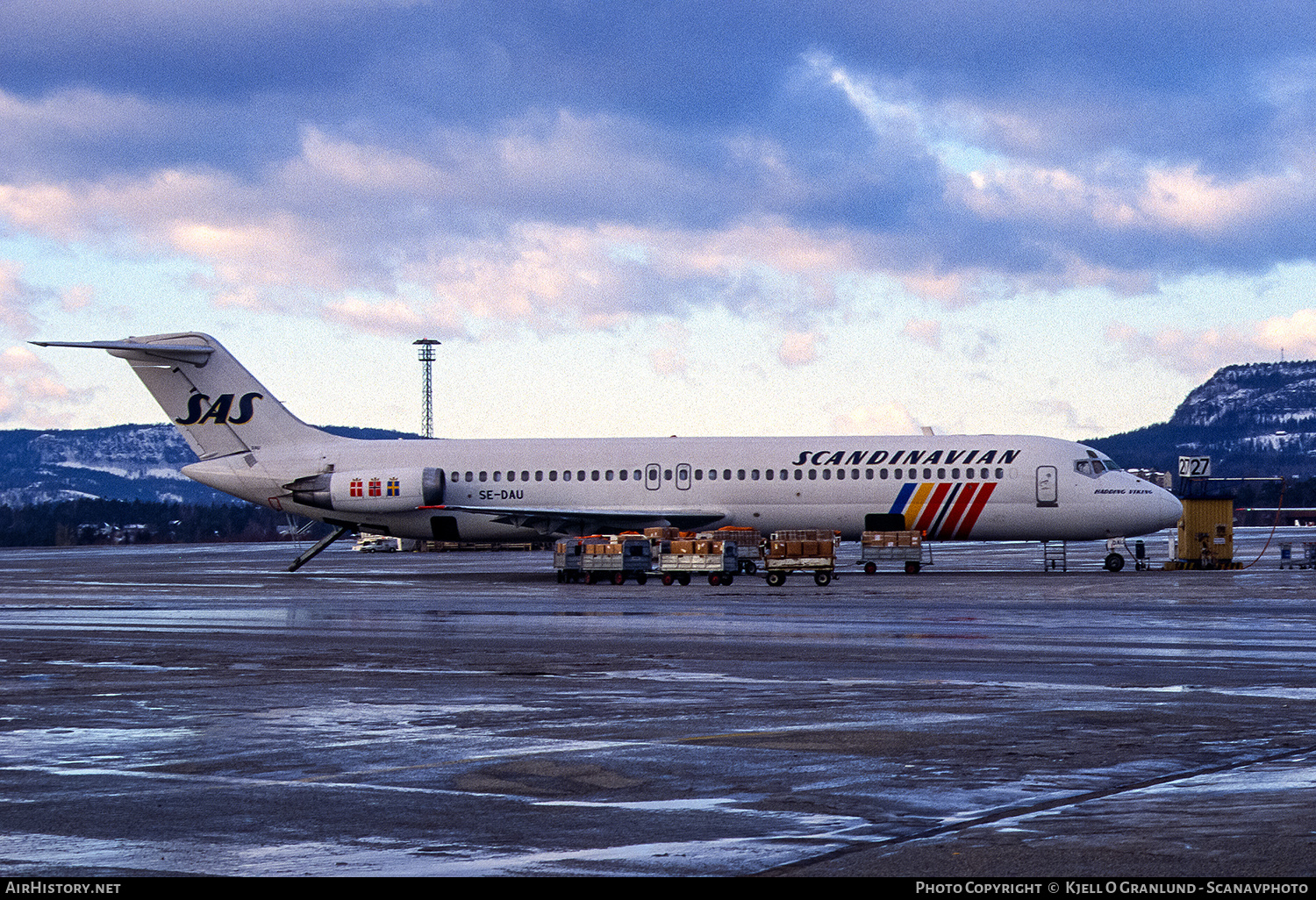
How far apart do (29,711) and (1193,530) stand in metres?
38.5

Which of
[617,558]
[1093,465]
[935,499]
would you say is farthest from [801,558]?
[1093,465]

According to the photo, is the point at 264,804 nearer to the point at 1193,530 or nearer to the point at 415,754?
the point at 415,754

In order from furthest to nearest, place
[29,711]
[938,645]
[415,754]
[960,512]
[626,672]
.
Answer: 1. [960,512]
2. [938,645]
3. [626,672]
4. [29,711]
5. [415,754]

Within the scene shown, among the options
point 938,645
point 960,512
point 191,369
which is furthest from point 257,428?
point 938,645

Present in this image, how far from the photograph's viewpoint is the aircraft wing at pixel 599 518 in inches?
1823

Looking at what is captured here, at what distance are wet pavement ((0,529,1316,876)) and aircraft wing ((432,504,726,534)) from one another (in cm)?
2148

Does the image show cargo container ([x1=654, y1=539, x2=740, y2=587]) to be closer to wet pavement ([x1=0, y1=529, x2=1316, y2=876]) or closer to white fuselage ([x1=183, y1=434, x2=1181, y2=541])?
white fuselage ([x1=183, y1=434, x2=1181, y2=541])

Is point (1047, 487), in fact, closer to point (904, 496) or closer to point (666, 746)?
point (904, 496)

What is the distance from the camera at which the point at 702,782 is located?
9461 millimetres

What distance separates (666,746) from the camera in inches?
431

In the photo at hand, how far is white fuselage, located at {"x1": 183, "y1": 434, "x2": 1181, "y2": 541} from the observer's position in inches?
1766

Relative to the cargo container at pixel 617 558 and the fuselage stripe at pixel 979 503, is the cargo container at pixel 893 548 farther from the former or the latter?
the cargo container at pixel 617 558

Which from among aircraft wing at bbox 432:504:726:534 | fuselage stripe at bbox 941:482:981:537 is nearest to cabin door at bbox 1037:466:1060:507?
fuselage stripe at bbox 941:482:981:537

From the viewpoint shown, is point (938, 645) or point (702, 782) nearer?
point (702, 782)
